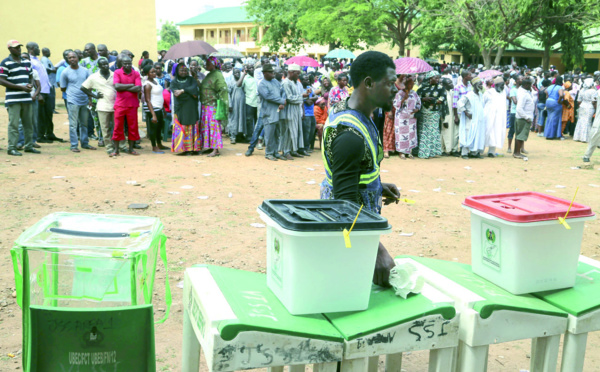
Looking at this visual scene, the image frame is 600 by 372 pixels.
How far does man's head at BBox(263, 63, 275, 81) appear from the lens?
32.5 feet

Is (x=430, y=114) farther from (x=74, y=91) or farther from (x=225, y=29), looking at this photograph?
(x=225, y=29)

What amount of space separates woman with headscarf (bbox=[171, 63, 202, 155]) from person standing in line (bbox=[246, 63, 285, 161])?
4.04 feet

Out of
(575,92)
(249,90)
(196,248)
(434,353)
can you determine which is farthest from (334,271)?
(575,92)

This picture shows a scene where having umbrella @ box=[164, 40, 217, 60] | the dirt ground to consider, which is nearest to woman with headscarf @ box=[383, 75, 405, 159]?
the dirt ground

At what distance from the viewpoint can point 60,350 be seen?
1887 mm

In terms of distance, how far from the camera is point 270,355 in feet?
6.46

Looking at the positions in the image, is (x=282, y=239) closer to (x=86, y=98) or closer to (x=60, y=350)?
(x=60, y=350)

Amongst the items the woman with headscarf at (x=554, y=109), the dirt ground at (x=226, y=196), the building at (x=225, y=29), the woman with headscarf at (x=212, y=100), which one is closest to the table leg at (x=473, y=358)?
the dirt ground at (x=226, y=196)

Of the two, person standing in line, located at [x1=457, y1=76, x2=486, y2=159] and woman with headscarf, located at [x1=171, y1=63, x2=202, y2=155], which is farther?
person standing in line, located at [x1=457, y1=76, x2=486, y2=159]

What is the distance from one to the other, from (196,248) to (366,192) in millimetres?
2899

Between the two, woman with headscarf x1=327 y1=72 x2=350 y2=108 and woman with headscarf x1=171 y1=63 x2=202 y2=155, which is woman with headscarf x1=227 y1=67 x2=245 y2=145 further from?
woman with headscarf x1=327 y1=72 x2=350 y2=108

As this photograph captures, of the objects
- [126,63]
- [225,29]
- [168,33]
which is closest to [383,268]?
[126,63]

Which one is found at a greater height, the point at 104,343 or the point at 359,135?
the point at 359,135

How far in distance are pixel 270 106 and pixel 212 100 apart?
1.11 metres
